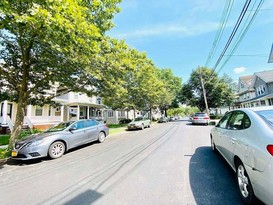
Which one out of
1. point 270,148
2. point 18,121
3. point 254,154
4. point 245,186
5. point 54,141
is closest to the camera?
point 270,148

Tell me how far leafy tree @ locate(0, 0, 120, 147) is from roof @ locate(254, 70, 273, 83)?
28877mm

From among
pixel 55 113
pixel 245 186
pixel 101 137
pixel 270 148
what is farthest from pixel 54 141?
pixel 55 113

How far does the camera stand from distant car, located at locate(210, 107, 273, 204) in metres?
2.35

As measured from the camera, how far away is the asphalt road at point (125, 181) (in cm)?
326

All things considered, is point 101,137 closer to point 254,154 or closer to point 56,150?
point 56,150

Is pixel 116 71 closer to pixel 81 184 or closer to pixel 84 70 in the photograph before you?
pixel 84 70

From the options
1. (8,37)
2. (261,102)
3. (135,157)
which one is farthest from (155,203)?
(261,102)

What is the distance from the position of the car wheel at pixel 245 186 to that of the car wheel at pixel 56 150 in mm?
6411

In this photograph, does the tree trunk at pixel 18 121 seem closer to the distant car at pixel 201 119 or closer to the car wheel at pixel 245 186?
the car wheel at pixel 245 186

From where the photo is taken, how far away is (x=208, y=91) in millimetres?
38438

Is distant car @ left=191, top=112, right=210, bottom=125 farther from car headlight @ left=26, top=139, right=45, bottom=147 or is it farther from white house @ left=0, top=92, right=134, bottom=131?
car headlight @ left=26, top=139, right=45, bottom=147

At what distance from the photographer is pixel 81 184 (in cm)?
403

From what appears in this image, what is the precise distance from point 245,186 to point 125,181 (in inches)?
97.5

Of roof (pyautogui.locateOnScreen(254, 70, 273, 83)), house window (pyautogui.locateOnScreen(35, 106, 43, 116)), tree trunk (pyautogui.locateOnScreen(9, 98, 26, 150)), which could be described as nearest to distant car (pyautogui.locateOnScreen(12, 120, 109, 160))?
tree trunk (pyautogui.locateOnScreen(9, 98, 26, 150))
